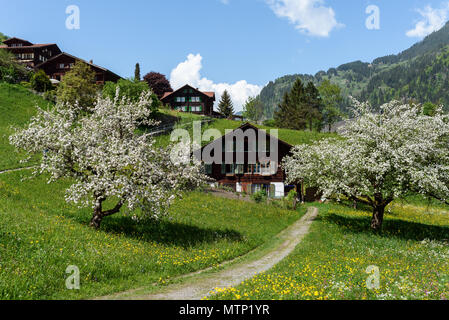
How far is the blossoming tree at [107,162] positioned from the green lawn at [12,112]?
15.8 meters

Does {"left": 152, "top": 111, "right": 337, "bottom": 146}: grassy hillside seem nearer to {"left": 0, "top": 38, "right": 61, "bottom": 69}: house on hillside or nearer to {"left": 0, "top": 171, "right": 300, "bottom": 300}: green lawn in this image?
{"left": 0, "top": 171, "right": 300, "bottom": 300}: green lawn

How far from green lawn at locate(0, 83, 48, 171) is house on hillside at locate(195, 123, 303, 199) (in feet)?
85.2

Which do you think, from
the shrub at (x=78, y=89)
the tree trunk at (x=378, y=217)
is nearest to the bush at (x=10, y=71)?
the shrub at (x=78, y=89)

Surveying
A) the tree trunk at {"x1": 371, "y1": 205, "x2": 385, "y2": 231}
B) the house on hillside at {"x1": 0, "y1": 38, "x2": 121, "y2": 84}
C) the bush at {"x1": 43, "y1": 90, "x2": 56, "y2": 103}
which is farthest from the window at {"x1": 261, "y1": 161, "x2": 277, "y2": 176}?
the house on hillside at {"x1": 0, "y1": 38, "x2": 121, "y2": 84}

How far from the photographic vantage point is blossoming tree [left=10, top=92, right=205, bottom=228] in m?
16.0

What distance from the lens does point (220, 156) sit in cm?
4941

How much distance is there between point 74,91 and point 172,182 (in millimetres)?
50680

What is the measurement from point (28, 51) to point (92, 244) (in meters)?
115

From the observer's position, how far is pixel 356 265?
14.0 m

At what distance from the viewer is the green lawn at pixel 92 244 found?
1079cm

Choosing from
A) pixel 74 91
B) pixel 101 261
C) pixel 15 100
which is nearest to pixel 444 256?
pixel 101 261

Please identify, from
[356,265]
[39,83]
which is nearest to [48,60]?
[39,83]
